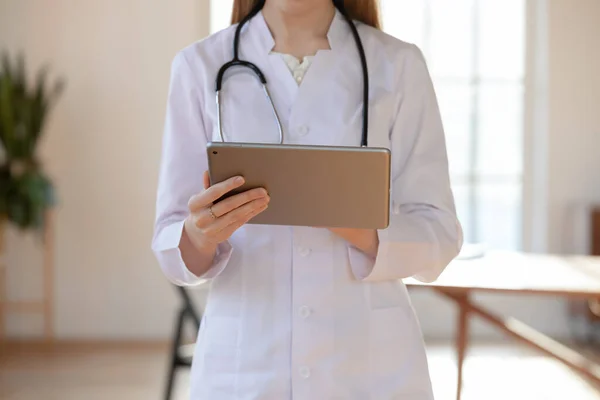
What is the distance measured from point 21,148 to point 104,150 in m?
0.50

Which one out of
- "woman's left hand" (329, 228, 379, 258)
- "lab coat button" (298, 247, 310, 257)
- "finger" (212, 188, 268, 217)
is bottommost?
"lab coat button" (298, 247, 310, 257)

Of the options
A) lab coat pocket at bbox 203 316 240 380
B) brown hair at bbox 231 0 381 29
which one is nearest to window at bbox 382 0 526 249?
brown hair at bbox 231 0 381 29

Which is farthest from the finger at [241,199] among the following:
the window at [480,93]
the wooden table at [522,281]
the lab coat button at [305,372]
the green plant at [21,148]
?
the window at [480,93]

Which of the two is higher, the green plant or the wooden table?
the green plant

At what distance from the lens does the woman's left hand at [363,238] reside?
38.7 inches

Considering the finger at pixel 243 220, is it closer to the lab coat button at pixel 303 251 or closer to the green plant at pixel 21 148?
the lab coat button at pixel 303 251

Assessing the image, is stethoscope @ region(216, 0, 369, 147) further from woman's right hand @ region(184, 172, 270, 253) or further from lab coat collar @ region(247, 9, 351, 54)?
woman's right hand @ region(184, 172, 270, 253)

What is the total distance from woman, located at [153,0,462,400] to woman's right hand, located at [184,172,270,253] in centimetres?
3

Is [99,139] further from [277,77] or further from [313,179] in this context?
[313,179]

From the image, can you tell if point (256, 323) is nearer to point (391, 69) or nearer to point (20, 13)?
point (391, 69)

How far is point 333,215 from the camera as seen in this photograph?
2.91ft

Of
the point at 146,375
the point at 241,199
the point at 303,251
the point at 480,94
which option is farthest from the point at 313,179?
the point at 480,94

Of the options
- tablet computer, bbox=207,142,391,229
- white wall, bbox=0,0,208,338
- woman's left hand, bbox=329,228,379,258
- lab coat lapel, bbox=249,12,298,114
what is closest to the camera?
tablet computer, bbox=207,142,391,229

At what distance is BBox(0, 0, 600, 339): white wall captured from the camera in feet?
13.3
